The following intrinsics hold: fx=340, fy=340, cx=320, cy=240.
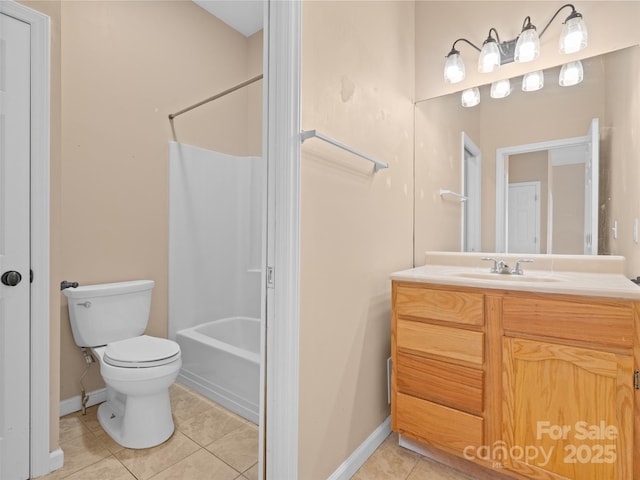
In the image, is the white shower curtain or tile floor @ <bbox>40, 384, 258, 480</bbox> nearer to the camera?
tile floor @ <bbox>40, 384, 258, 480</bbox>

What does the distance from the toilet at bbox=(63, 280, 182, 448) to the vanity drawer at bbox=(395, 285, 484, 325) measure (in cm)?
119

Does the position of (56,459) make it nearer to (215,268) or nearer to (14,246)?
(14,246)

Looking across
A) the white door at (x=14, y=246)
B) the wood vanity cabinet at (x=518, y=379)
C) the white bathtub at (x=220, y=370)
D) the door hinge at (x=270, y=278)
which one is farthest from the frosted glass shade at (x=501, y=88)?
the white door at (x=14, y=246)

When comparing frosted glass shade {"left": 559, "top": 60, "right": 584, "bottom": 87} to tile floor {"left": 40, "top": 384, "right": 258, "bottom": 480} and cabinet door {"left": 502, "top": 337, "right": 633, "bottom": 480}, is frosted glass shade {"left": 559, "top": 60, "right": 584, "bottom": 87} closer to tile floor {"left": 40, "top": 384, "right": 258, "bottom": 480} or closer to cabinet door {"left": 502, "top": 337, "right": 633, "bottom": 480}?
cabinet door {"left": 502, "top": 337, "right": 633, "bottom": 480}

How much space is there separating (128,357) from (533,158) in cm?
232

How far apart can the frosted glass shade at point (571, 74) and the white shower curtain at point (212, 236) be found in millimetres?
1788

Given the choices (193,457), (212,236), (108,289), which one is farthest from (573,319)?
(212,236)

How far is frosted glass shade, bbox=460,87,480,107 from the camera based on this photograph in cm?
195

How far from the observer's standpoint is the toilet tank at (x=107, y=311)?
191 cm

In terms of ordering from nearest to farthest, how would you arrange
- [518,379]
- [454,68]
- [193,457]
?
[518,379] → [193,457] → [454,68]

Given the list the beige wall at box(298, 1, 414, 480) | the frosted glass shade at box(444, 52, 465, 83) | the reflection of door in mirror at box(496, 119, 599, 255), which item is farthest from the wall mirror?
the beige wall at box(298, 1, 414, 480)

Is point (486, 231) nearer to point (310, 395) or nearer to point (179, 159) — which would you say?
point (310, 395)

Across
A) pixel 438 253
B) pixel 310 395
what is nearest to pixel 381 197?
pixel 438 253

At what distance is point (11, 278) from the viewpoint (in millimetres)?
1349
